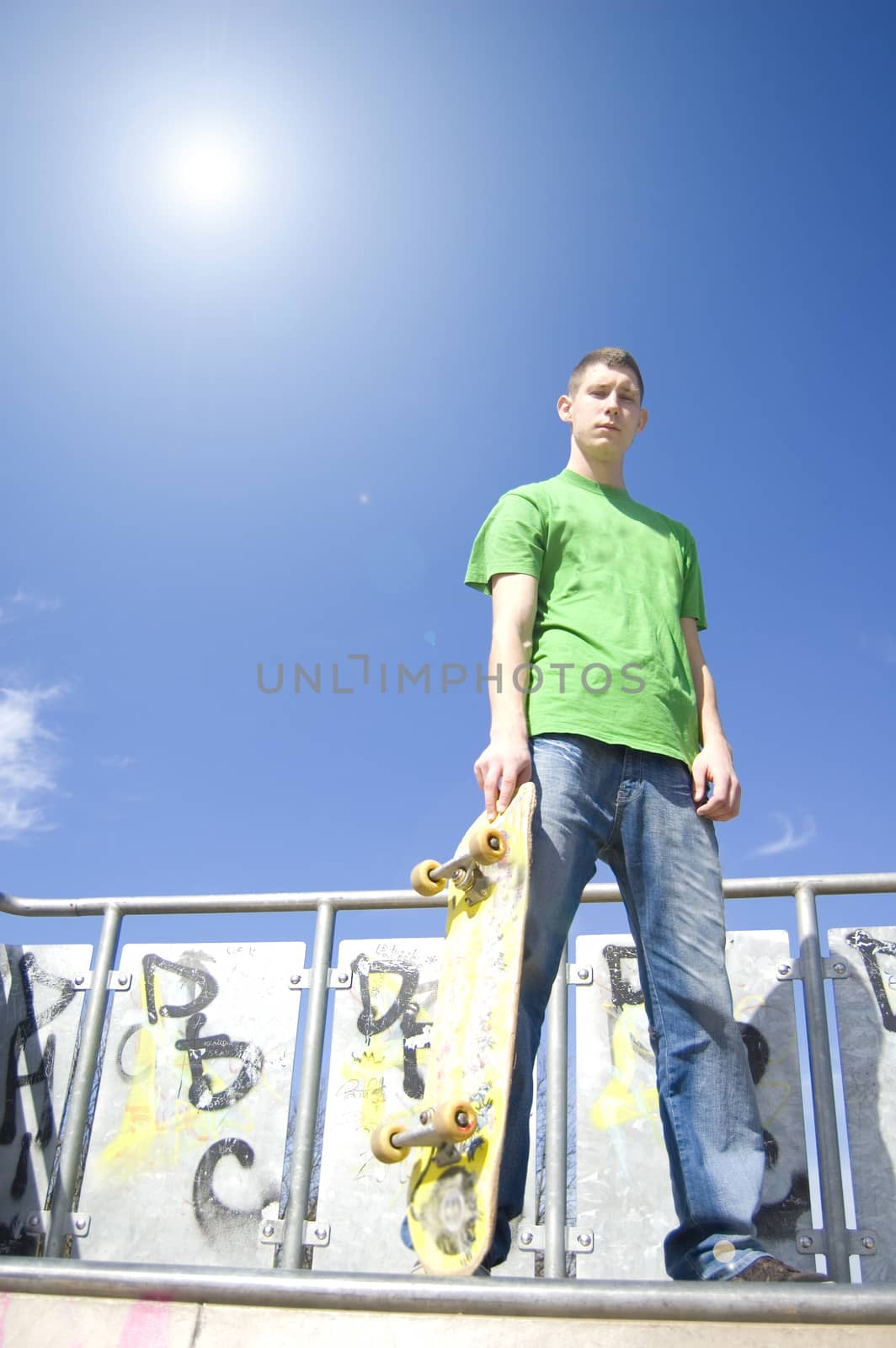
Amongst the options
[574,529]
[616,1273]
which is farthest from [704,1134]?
[574,529]

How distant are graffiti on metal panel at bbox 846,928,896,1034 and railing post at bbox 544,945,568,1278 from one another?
99cm

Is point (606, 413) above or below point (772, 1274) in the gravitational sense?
above

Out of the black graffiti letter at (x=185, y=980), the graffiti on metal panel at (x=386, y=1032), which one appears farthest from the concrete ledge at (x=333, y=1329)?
the black graffiti letter at (x=185, y=980)

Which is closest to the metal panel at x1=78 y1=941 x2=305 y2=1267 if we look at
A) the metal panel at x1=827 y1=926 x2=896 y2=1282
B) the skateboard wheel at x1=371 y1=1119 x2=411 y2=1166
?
the skateboard wheel at x1=371 y1=1119 x2=411 y2=1166

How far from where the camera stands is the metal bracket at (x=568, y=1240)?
3150 millimetres

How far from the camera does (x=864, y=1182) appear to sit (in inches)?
120

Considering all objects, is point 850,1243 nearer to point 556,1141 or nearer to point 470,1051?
point 556,1141

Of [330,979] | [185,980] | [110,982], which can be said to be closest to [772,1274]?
[330,979]

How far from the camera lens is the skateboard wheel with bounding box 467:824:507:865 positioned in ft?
7.70

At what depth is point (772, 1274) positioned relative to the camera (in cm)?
201

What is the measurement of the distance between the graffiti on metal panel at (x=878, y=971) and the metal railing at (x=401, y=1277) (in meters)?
0.14

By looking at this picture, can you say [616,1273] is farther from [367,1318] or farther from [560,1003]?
[367,1318]

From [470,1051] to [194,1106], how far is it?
1891 millimetres

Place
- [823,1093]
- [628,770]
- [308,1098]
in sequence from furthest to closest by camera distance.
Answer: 1. [308,1098]
2. [823,1093]
3. [628,770]
